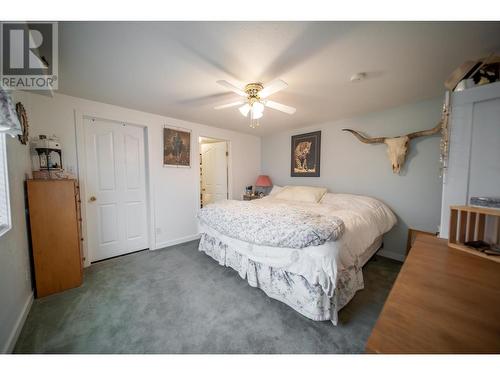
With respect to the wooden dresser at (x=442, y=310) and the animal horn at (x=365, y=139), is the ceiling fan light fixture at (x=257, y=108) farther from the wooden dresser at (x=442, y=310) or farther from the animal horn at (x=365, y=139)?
the animal horn at (x=365, y=139)

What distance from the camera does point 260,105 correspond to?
187 centimetres

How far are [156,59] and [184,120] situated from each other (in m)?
1.75

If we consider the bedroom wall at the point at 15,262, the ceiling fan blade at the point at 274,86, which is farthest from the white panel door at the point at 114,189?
the ceiling fan blade at the point at 274,86

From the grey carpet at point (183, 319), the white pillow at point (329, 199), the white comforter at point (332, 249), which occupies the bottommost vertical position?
the grey carpet at point (183, 319)

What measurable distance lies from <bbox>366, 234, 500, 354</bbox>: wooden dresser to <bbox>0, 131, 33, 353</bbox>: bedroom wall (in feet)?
7.31

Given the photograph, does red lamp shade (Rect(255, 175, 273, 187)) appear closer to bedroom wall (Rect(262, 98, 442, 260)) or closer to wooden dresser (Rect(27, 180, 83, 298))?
bedroom wall (Rect(262, 98, 442, 260))

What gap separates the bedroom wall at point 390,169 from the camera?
92.7 inches

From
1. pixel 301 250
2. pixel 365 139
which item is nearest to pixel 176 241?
pixel 301 250

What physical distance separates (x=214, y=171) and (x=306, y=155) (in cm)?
209

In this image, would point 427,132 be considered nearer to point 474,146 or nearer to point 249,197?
point 474,146

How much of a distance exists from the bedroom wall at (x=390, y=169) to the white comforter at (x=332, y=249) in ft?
0.95

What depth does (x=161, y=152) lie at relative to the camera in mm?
3004

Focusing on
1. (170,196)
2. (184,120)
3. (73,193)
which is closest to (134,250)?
(170,196)

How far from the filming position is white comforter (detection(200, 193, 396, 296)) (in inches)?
55.4
